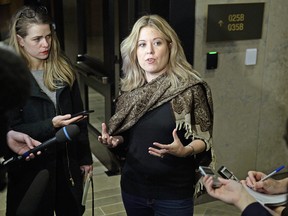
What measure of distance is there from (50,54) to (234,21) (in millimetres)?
1416

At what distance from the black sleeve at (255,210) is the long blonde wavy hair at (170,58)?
2.42 feet

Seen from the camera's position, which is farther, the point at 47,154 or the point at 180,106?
the point at 47,154

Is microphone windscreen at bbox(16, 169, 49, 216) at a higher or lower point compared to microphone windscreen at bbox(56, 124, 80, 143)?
lower

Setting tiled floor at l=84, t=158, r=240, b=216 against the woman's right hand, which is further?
tiled floor at l=84, t=158, r=240, b=216

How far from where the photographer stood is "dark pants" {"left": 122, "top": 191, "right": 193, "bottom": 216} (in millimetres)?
1977

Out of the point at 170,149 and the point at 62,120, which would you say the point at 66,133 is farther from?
the point at 170,149

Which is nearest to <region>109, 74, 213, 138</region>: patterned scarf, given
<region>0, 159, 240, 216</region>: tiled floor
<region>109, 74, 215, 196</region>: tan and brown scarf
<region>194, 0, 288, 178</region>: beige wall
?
<region>109, 74, 215, 196</region>: tan and brown scarf

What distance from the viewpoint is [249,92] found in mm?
3203

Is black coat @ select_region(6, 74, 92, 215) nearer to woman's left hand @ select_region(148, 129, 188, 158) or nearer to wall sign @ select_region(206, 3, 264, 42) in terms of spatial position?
woman's left hand @ select_region(148, 129, 188, 158)

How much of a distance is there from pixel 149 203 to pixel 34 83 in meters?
0.79

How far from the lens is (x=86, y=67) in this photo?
4090 millimetres

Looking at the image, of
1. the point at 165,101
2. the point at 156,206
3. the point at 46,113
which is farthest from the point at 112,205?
the point at 165,101

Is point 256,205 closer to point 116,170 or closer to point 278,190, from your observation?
point 278,190

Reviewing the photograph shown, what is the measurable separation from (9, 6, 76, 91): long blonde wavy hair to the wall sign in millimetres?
1180
